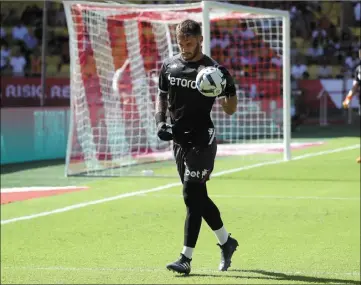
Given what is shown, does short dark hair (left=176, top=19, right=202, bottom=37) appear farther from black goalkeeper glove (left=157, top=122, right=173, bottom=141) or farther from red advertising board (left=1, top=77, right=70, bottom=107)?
red advertising board (left=1, top=77, right=70, bottom=107)

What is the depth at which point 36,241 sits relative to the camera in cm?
1088

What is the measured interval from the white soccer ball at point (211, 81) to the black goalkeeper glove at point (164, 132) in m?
0.49

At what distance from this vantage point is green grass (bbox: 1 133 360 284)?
8.34m

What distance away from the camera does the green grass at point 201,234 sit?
8336 millimetres

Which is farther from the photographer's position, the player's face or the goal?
the goal

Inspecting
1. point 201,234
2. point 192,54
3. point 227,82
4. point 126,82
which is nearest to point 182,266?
point 227,82

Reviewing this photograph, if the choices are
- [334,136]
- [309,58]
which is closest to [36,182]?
[334,136]

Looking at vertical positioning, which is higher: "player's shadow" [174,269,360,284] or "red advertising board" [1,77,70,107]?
"red advertising board" [1,77,70,107]

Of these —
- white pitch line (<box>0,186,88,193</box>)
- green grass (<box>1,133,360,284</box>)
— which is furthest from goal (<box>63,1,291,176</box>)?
green grass (<box>1,133,360,284</box>)

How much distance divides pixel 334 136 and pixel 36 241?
57.8 feet

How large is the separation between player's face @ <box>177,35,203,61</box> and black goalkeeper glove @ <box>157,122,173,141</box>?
59 centimetres

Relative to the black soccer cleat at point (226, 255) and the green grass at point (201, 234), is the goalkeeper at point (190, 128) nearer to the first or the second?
the black soccer cleat at point (226, 255)

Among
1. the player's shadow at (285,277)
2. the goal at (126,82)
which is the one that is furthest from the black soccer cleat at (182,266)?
the goal at (126,82)

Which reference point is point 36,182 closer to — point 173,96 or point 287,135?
point 287,135
